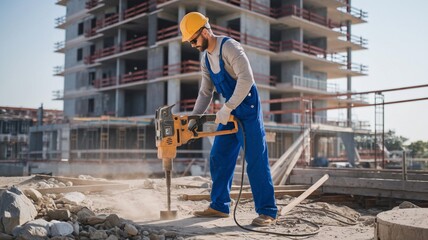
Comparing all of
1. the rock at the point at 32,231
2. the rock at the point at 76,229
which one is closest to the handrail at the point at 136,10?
the rock at the point at 76,229

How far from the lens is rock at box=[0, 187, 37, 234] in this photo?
3.53 metres

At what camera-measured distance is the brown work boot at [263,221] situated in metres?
4.14

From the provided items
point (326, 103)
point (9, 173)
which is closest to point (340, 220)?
point (9, 173)

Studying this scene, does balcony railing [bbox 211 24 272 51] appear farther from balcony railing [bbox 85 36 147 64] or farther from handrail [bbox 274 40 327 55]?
balcony railing [bbox 85 36 147 64]

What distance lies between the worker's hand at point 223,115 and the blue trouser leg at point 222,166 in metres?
0.37

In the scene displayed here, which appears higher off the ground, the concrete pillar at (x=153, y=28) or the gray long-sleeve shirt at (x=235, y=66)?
the concrete pillar at (x=153, y=28)

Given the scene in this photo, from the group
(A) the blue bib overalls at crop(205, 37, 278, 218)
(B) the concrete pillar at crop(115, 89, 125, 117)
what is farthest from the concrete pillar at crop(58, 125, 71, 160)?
(A) the blue bib overalls at crop(205, 37, 278, 218)

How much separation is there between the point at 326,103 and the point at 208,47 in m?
36.7

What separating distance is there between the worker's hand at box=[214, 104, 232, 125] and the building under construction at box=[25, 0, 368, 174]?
783 inches

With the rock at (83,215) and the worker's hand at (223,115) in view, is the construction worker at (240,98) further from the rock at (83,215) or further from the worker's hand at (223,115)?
the rock at (83,215)

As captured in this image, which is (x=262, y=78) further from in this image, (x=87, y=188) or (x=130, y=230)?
(x=130, y=230)

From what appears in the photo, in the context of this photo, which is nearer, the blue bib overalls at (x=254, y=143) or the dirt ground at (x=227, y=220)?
the dirt ground at (x=227, y=220)

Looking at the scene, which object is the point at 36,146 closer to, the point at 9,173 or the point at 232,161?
the point at 9,173

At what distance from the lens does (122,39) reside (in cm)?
3512
